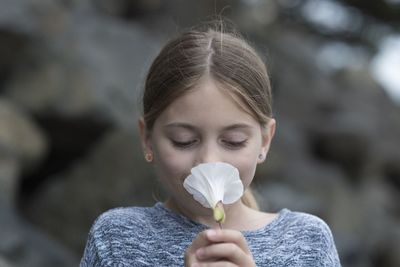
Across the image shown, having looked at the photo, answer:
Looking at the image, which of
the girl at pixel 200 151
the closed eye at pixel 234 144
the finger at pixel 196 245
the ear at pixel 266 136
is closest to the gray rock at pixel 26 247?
the girl at pixel 200 151

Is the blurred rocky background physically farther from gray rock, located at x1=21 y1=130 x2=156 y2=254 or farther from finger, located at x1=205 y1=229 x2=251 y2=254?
finger, located at x1=205 y1=229 x2=251 y2=254

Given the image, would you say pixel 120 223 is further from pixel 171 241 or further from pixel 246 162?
pixel 246 162

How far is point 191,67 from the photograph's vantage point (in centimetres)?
203

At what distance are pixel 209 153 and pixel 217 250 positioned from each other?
0.90 feet

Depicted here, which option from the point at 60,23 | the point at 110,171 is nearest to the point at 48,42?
the point at 60,23

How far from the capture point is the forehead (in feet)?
6.29

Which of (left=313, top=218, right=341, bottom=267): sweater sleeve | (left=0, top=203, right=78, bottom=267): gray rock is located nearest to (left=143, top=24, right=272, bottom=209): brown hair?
(left=313, top=218, right=341, bottom=267): sweater sleeve

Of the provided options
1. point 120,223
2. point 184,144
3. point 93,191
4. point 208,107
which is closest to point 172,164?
point 184,144

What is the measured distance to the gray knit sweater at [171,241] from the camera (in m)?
2.04

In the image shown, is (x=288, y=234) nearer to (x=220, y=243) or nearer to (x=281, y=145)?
(x=220, y=243)

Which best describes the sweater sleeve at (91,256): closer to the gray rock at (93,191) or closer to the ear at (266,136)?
the ear at (266,136)

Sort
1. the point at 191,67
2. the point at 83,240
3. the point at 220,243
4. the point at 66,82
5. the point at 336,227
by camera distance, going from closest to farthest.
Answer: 1. the point at 220,243
2. the point at 191,67
3. the point at 83,240
4. the point at 66,82
5. the point at 336,227

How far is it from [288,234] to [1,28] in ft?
16.1

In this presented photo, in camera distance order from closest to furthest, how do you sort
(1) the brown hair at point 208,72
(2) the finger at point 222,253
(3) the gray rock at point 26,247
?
(2) the finger at point 222,253, (1) the brown hair at point 208,72, (3) the gray rock at point 26,247
